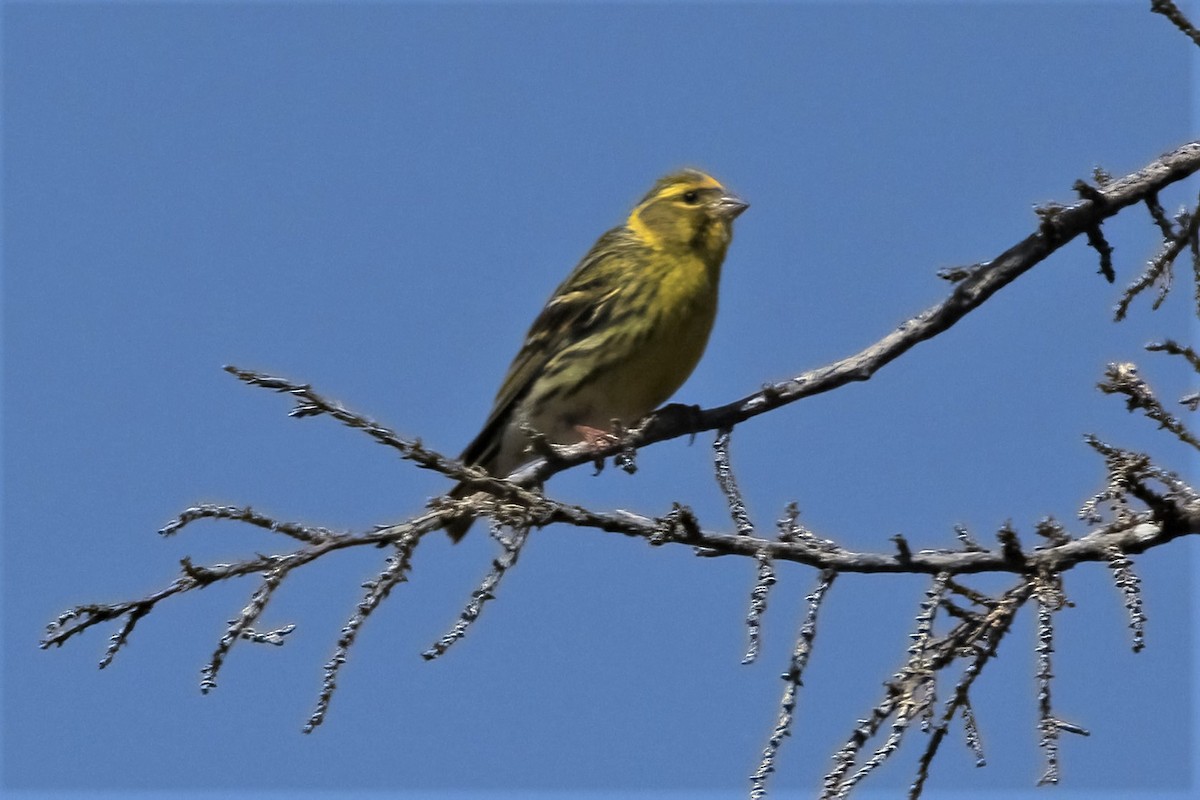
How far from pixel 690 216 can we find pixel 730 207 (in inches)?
8.6

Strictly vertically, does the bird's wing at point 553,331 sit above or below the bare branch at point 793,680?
above

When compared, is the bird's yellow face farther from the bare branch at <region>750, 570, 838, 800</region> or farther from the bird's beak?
the bare branch at <region>750, 570, 838, 800</region>

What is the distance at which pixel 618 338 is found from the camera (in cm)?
668

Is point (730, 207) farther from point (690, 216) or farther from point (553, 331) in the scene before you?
point (553, 331)

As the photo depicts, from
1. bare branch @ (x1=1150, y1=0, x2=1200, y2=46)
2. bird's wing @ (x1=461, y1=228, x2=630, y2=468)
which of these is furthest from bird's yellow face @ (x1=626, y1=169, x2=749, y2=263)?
bare branch @ (x1=1150, y1=0, x2=1200, y2=46)

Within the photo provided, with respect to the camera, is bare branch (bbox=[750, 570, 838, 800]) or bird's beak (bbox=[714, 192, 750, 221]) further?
bird's beak (bbox=[714, 192, 750, 221])

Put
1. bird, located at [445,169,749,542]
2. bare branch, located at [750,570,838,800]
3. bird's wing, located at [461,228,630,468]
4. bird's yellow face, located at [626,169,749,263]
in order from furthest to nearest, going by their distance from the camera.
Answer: bird's yellow face, located at [626,169,749,263], bird's wing, located at [461,228,630,468], bird, located at [445,169,749,542], bare branch, located at [750,570,838,800]

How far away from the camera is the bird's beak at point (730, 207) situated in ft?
23.4

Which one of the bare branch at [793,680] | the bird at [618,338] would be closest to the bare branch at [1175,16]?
the bare branch at [793,680]

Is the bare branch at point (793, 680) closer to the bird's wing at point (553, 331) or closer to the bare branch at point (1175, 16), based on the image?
the bare branch at point (1175, 16)

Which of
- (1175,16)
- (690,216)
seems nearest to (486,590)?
(1175,16)

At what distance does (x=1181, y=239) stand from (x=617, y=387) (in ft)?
10.3

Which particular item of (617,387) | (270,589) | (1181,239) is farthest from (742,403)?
(617,387)

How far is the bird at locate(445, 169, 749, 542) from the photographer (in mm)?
6645
